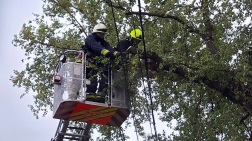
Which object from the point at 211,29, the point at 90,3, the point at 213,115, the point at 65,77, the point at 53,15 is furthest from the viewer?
the point at 53,15

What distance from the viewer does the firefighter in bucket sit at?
8.59 metres

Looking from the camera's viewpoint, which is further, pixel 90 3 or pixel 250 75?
pixel 90 3

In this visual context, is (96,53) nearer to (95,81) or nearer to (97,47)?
(97,47)

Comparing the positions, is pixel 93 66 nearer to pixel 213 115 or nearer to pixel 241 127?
pixel 213 115

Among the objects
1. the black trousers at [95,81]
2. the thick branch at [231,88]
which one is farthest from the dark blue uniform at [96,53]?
the thick branch at [231,88]

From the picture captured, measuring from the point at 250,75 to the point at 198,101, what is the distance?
1.79 meters

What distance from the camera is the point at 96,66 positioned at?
8.96m

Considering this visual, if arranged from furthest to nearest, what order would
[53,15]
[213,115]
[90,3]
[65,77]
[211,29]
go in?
[53,15] → [90,3] → [211,29] → [213,115] → [65,77]

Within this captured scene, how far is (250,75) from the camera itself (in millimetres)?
9141

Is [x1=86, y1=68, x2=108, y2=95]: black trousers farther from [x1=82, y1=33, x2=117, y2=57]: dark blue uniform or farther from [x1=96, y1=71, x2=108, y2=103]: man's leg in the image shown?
[x1=82, y1=33, x2=117, y2=57]: dark blue uniform

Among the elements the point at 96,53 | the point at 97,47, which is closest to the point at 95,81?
the point at 96,53

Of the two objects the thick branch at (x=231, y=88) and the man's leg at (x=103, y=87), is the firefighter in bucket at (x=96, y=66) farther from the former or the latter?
the thick branch at (x=231, y=88)

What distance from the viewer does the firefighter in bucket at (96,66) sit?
8.59 meters

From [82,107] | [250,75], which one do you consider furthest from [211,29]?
[82,107]
